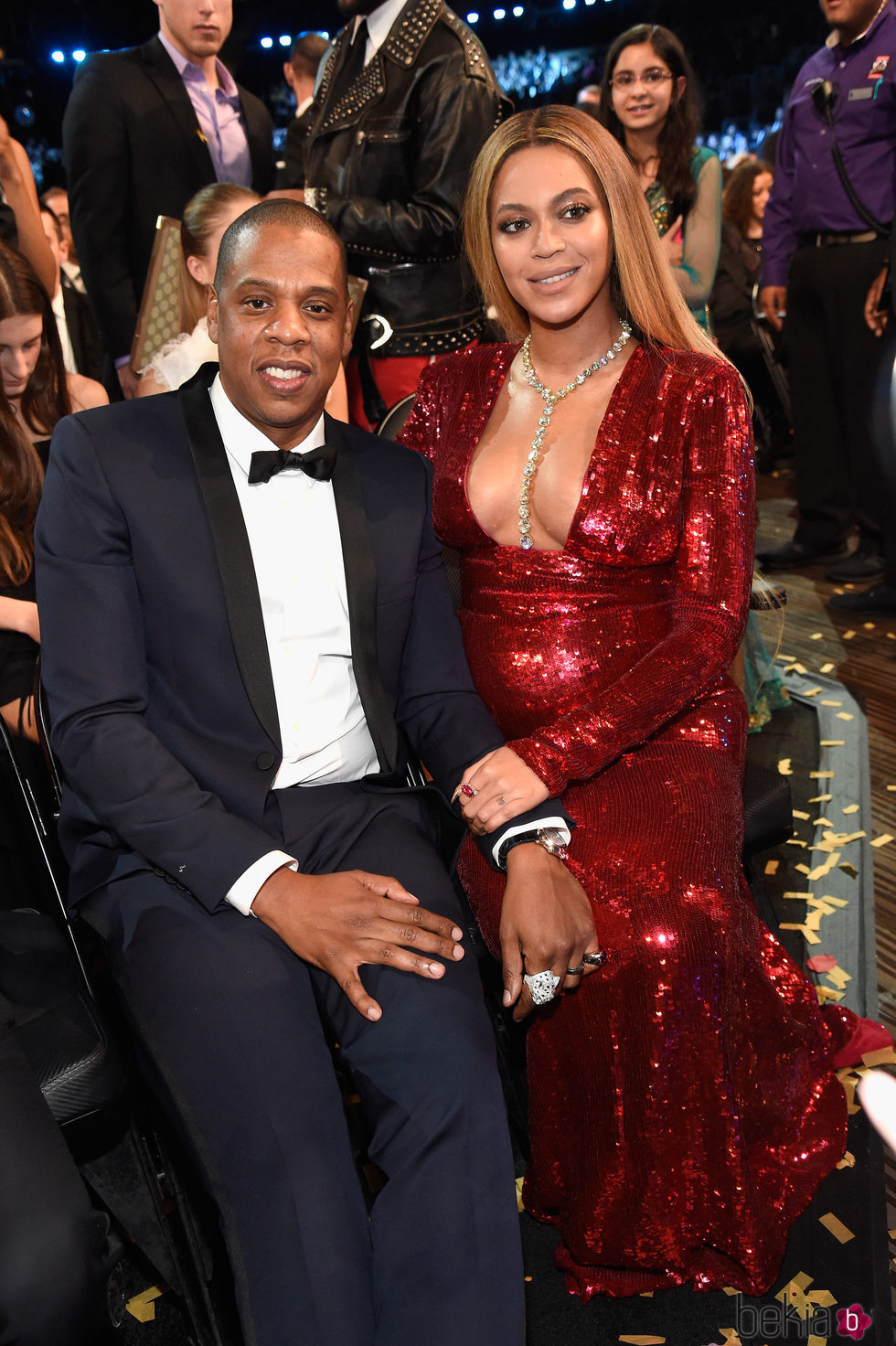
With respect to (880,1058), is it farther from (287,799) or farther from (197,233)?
(197,233)

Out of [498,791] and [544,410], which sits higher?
[544,410]

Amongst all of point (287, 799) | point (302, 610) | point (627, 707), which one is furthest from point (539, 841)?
point (302, 610)

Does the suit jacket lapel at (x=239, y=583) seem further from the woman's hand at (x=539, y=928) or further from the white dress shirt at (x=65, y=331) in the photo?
the white dress shirt at (x=65, y=331)

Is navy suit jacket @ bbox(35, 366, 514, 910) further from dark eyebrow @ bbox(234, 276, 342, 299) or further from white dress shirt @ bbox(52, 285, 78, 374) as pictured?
white dress shirt @ bbox(52, 285, 78, 374)

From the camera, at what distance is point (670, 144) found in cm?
412

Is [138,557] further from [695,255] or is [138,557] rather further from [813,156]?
[813,156]

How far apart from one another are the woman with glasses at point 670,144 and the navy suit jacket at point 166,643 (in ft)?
8.26

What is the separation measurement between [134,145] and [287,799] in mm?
2589

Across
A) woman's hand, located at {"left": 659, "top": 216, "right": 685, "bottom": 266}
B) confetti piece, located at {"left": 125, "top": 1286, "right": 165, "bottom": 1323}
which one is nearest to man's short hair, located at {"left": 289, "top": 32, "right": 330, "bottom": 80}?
woman's hand, located at {"left": 659, "top": 216, "right": 685, "bottom": 266}

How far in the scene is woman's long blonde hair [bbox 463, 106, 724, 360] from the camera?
227cm

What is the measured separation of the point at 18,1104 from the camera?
1.57 m

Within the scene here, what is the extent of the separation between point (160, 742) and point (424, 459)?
2.50ft

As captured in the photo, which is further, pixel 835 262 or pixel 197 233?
pixel 835 262

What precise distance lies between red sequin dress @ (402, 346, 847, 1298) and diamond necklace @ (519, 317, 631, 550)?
0.05 m
